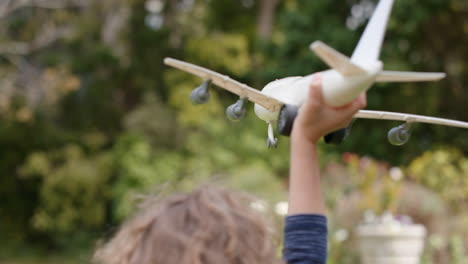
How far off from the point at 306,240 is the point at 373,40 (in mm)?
406

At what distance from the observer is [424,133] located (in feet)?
43.0

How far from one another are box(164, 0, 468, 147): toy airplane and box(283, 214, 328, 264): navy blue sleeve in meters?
0.16

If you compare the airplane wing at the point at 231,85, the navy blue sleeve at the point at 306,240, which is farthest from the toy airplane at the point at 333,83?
the navy blue sleeve at the point at 306,240

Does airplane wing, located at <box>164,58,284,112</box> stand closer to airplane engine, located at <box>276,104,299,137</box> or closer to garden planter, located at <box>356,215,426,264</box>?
airplane engine, located at <box>276,104,299,137</box>

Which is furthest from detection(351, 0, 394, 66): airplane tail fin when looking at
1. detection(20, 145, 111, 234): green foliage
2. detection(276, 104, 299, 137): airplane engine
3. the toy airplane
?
detection(20, 145, 111, 234): green foliage

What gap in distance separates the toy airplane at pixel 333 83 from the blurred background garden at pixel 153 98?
8.87 m

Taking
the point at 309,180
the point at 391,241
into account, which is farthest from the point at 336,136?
the point at 391,241

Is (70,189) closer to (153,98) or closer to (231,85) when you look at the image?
(153,98)

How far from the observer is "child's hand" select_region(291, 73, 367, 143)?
100 cm

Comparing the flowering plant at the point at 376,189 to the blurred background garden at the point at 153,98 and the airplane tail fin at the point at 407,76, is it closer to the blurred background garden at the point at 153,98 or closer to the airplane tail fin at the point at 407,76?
the blurred background garden at the point at 153,98

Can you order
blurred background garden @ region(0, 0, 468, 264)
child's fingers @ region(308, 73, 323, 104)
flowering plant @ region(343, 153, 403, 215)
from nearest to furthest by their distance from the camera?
child's fingers @ region(308, 73, 323, 104), flowering plant @ region(343, 153, 403, 215), blurred background garden @ region(0, 0, 468, 264)

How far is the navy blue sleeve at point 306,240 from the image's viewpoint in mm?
1195

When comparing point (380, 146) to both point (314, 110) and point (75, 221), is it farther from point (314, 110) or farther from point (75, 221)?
point (314, 110)

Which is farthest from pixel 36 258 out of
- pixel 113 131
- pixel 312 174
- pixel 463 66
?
pixel 312 174
